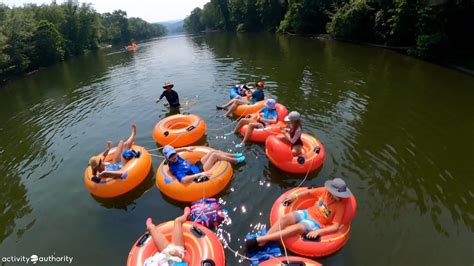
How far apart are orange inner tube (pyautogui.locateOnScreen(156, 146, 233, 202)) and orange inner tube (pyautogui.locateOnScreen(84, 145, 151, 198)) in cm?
66

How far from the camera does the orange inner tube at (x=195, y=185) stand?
6.87 metres

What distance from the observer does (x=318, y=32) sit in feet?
126

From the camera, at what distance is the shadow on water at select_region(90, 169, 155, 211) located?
7398 mm

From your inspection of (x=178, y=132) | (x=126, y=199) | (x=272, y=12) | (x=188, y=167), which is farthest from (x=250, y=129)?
(x=272, y=12)

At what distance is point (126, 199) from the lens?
7.53 m

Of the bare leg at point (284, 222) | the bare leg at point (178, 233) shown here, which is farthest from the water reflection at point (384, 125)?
the bare leg at point (178, 233)

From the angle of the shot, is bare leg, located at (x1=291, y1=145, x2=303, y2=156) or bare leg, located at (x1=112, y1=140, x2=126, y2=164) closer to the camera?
bare leg, located at (x1=291, y1=145, x2=303, y2=156)

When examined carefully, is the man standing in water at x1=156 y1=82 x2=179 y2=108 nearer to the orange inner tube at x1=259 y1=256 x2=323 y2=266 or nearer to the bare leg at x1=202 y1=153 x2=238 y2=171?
the bare leg at x1=202 y1=153 x2=238 y2=171

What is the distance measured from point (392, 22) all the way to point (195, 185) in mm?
22127

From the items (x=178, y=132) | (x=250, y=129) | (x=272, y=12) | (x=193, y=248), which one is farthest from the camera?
(x=272, y=12)

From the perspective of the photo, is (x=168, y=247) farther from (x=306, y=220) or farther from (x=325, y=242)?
(x=325, y=242)

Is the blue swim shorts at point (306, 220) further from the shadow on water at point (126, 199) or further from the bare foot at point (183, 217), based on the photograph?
the shadow on water at point (126, 199)

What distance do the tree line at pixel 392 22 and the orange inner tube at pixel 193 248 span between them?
18.7 m

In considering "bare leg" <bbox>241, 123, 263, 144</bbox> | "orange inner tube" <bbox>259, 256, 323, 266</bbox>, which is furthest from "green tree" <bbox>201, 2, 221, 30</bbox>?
"orange inner tube" <bbox>259, 256, 323, 266</bbox>
